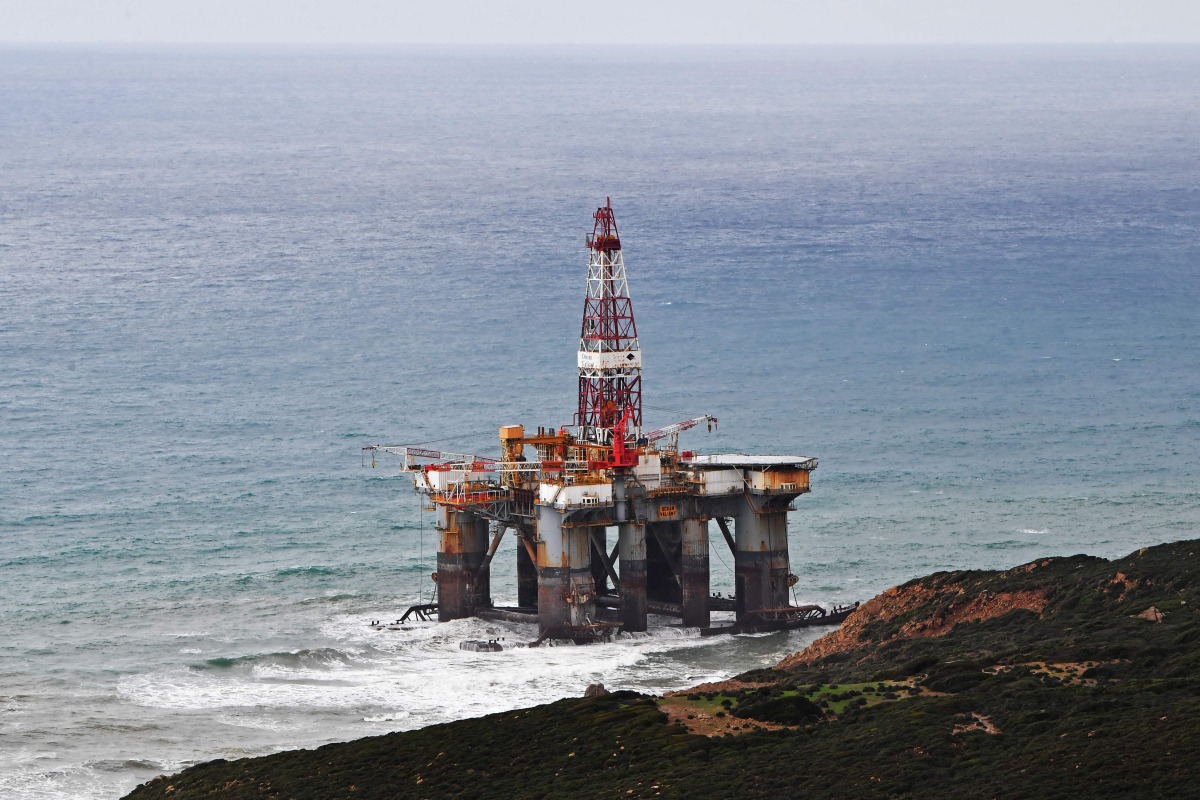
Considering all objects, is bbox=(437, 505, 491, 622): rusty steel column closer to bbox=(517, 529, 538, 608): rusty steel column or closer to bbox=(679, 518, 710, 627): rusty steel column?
bbox=(517, 529, 538, 608): rusty steel column

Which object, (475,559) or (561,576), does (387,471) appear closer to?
(475,559)

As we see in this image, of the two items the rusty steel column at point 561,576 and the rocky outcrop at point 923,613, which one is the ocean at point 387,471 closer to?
the rusty steel column at point 561,576

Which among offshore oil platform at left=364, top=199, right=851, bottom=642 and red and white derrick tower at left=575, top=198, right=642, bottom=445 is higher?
red and white derrick tower at left=575, top=198, right=642, bottom=445

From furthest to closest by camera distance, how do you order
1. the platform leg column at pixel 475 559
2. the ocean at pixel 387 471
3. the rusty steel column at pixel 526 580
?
the rusty steel column at pixel 526 580 → the platform leg column at pixel 475 559 → the ocean at pixel 387 471

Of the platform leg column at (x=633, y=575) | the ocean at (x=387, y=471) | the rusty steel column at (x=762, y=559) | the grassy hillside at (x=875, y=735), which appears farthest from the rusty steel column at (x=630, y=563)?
the grassy hillside at (x=875, y=735)

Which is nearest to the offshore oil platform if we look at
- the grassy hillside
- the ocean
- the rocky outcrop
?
the ocean

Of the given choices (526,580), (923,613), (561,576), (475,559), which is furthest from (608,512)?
(923,613)


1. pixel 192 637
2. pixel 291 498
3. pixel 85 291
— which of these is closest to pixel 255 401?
pixel 291 498
